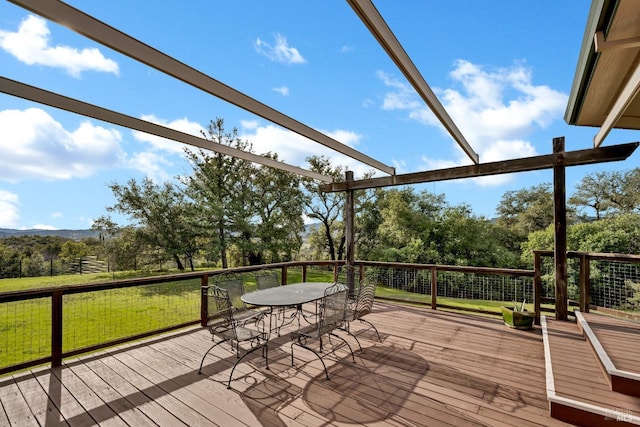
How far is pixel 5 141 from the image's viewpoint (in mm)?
9805

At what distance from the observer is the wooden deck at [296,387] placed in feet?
7.52

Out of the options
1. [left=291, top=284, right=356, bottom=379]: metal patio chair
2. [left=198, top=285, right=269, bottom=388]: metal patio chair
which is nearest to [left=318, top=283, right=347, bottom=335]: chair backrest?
[left=291, top=284, right=356, bottom=379]: metal patio chair

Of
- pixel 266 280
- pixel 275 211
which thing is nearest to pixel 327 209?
pixel 275 211

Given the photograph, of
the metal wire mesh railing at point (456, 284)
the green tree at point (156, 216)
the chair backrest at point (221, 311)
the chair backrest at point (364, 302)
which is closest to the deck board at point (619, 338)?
the metal wire mesh railing at point (456, 284)

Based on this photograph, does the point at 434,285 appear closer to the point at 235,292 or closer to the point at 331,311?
the point at 331,311

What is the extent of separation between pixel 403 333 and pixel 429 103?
3082mm

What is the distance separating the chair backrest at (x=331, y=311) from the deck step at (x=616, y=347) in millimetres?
2368

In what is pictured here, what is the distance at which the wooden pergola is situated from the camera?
178cm

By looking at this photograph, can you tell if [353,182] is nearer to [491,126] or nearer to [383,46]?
[491,126]

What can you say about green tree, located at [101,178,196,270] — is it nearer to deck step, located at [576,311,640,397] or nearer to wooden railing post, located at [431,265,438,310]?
wooden railing post, located at [431,265,438,310]

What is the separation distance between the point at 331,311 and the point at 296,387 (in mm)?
811

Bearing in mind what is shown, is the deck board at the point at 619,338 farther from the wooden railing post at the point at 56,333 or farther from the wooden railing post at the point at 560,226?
the wooden railing post at the point at 56,333

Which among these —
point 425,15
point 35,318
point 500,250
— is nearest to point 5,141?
point 35,318

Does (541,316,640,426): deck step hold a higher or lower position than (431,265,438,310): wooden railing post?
lower
